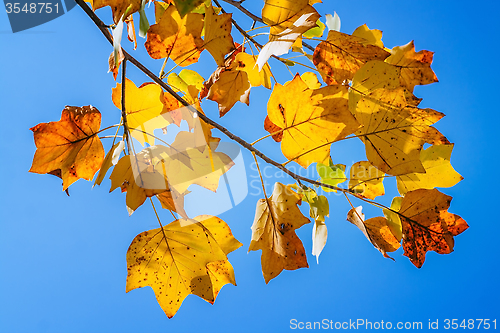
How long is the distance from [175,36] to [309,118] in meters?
0.10

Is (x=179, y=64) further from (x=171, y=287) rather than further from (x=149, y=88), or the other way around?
(x=171, y=287)

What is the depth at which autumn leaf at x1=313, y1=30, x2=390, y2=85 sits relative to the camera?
188mm

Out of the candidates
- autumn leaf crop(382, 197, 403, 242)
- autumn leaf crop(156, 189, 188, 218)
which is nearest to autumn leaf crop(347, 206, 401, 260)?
autumn leaf crop(382, 197, 403, 242)

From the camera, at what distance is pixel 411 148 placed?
185 millimetres

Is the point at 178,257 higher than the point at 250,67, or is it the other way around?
the point at 250,67

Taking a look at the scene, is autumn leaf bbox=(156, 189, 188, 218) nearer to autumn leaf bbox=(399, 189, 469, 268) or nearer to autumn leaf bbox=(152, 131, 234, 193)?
autumn leaf bbox=(152, 131, 234, 193)

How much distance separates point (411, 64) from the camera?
0.20m

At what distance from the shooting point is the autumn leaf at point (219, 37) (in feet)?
0.59

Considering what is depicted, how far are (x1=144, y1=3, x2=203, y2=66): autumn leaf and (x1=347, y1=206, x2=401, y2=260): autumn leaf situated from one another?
0.52 feet

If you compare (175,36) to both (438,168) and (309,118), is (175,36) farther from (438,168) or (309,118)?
(438,168)

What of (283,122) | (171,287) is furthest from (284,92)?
(171,287)

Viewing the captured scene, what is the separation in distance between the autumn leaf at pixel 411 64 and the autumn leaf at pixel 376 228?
0.10 meters

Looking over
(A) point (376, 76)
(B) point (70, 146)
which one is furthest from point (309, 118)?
(B) point (70, 146)

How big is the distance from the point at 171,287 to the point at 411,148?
19cm
